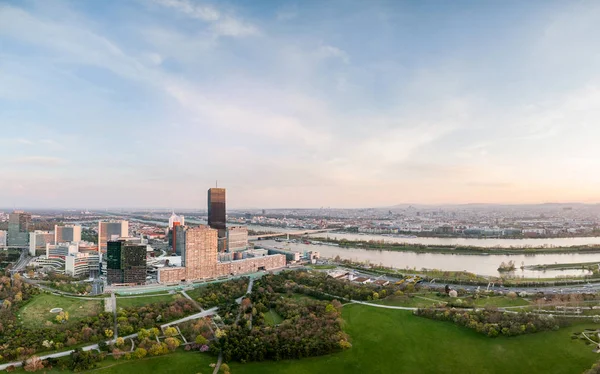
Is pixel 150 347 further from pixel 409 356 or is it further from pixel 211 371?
pixel 409 356

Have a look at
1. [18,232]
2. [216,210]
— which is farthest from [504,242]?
[18,232]

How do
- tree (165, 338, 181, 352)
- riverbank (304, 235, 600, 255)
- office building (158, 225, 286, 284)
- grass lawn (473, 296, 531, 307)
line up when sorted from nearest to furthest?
tree (165, 338, 181, 352) < grass lawn (473, 296, 531, 307) < office building (158, 225, 286, 284) < riverbank (304, 235, 600, 255)

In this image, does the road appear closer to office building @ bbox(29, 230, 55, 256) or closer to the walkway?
the walkway

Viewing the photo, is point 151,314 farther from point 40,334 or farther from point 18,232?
point 18,232

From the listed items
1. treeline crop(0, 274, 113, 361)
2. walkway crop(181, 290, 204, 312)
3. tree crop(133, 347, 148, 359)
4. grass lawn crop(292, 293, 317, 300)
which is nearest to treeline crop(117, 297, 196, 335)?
walkway crop(181, 290, 204, 312)

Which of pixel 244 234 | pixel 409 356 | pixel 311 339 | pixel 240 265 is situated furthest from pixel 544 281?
pixel 244 234

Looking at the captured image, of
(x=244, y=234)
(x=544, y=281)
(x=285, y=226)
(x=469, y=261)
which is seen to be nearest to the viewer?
(x=544, y=281)
